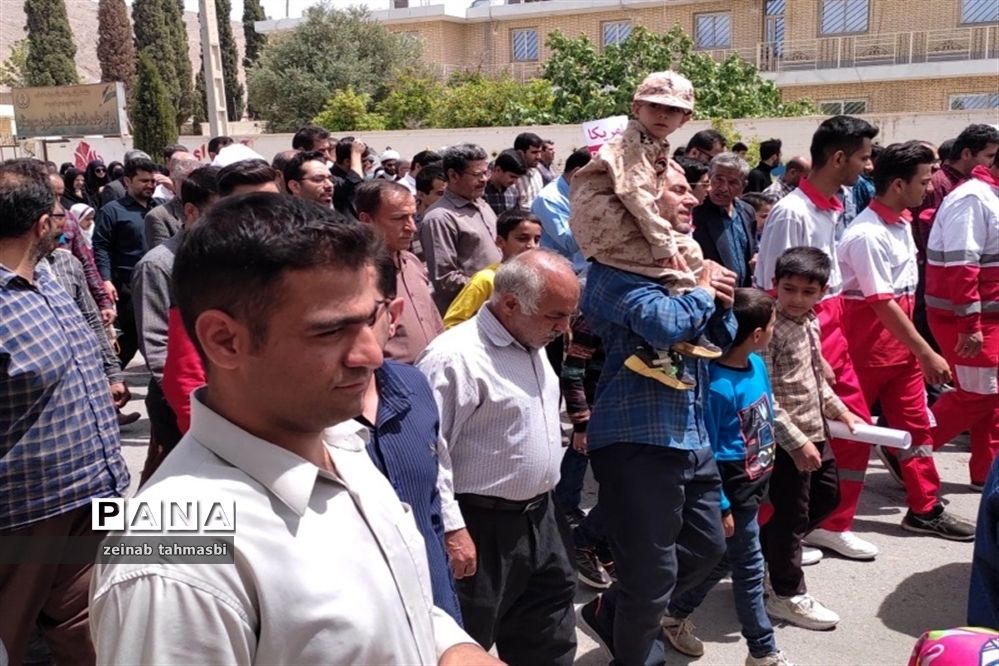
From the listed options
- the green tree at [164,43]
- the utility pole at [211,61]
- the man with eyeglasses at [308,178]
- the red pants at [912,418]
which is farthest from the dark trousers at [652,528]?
the green tree at [164,43]

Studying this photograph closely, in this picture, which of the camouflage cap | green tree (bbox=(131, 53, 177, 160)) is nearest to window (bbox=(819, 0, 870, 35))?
green tree (bbox=(131, 53, 177, 160))

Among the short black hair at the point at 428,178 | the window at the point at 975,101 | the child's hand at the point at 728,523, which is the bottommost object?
the child's hand at the point at 728,523

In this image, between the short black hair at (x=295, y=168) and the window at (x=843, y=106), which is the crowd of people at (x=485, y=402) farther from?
the window at (x=843, y=106)

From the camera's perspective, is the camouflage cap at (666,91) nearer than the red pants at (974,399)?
Yes

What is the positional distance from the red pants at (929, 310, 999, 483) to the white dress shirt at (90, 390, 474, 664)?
15.2 ft

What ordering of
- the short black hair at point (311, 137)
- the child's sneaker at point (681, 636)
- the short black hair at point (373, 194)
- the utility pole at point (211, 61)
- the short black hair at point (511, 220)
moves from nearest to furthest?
the child's sneaker at point (681, 636) → the short black hair at point (373, 194) → the short black hair at point (511, 220) → the short black hair at point (311, 137) → the utility pole at point (211, 61)

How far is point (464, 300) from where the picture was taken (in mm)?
4047

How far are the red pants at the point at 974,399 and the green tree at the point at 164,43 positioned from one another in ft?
154

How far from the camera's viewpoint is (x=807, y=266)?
395cm

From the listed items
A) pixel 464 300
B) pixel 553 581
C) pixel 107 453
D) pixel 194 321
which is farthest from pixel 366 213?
pixel 194 321

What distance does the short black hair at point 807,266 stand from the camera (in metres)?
3.94

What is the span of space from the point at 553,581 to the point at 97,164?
11791 mm

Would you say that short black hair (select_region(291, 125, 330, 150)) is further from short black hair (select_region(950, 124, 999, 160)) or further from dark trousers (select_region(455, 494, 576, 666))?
dark trousers (select_region(455, 494, 576, 666))

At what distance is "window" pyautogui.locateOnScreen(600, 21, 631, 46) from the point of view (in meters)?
32.6
